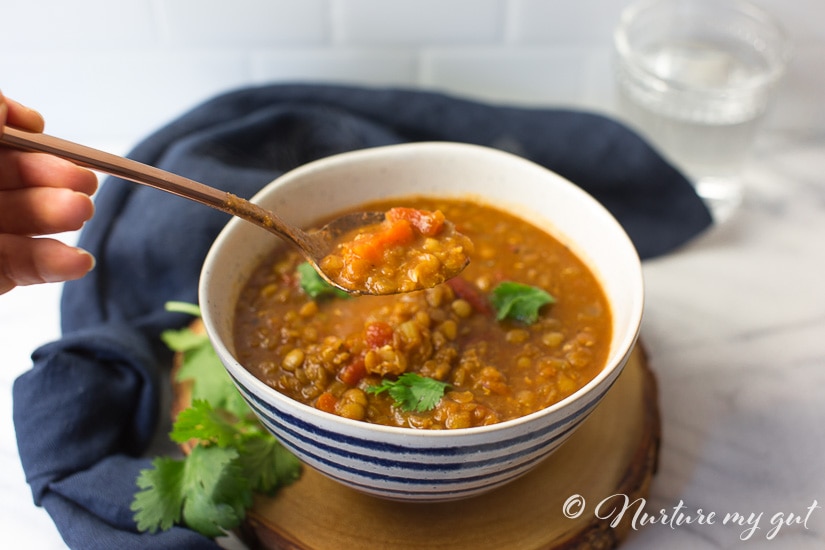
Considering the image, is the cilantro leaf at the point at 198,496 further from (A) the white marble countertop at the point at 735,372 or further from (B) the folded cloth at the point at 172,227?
(A) the white marble countertop at the point at 735,372

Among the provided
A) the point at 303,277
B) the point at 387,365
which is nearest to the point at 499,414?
the point at 387,365

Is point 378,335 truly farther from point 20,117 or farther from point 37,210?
point 20,117

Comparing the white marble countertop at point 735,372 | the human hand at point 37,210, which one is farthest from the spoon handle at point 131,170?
the white marble countertop at point 735,372

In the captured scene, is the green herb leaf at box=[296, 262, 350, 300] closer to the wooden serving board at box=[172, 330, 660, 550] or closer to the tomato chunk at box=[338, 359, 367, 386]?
the tomato chunk at box=[338, 359, 367, 386]

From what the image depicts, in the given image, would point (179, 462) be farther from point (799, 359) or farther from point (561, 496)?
point (799, 359)

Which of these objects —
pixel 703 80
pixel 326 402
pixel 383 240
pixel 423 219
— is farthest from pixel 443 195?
pixel 703 80

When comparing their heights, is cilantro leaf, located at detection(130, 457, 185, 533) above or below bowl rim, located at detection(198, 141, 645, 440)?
below

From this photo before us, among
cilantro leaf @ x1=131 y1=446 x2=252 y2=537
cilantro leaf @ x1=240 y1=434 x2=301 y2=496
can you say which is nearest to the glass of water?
cilantro leaf @ x1=240 y1=434 x2=301 y2=496
